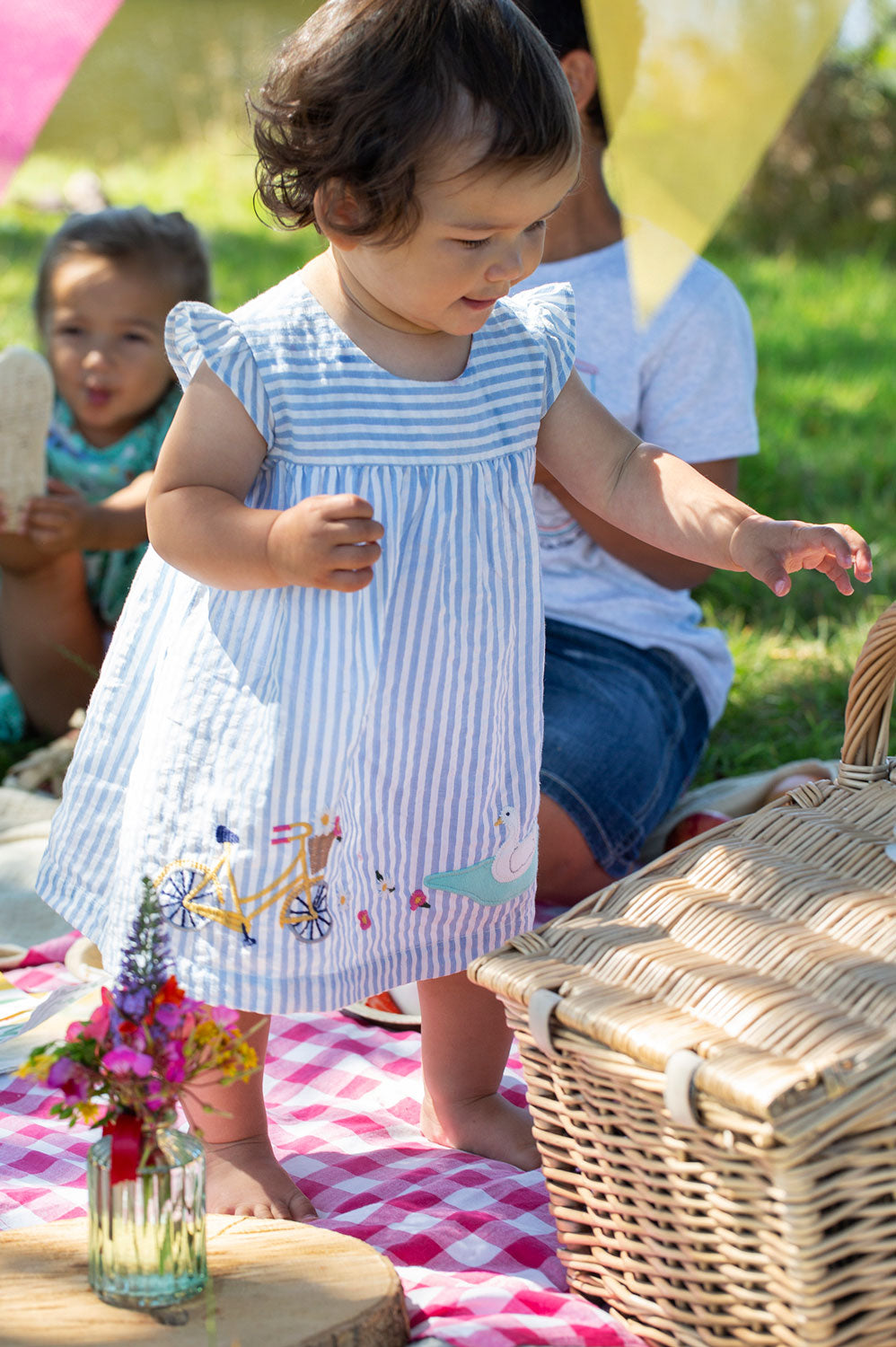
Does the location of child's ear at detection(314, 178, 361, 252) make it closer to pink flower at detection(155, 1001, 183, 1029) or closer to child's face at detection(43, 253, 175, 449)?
pink flower at detection(155, 1001, 183, 1029)

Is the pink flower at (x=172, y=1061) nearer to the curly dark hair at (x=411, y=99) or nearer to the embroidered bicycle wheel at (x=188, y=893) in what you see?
the embroidered bicycle wheel at (x=188, y=893)

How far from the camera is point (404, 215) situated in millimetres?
1253

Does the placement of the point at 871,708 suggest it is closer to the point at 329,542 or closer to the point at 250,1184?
the point at 329,542

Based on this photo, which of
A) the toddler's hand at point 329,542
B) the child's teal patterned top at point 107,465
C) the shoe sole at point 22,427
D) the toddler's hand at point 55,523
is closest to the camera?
the toddler's hand at point 329,542

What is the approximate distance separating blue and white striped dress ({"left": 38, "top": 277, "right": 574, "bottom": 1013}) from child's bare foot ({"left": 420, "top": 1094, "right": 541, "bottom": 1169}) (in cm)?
19

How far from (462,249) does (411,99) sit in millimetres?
124

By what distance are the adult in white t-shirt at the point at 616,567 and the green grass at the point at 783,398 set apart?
427 mm

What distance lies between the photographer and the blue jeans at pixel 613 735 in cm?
205

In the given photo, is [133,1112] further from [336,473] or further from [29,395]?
[29,395]

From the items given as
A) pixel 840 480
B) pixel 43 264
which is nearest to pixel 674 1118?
pixel 43 264

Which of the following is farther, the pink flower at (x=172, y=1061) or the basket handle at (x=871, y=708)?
the basket handle at (x=871, y=708)

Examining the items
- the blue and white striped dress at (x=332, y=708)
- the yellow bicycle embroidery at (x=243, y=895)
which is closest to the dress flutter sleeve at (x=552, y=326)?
the blue and white striped dress at (x=332, y=708)

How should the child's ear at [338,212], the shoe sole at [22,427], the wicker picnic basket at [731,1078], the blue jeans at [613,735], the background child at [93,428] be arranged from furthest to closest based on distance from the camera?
the background child at [93,428] < the shoe sole at [22,427] < the blue jeans at [613,735] < the child's ear at [338,212] < the wicker picnic basket at [731,1078]

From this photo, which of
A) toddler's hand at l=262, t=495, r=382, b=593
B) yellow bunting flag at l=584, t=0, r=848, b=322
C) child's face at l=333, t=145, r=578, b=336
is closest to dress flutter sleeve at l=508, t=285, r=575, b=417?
child's face at l=333, t=145, r=578, b=336
